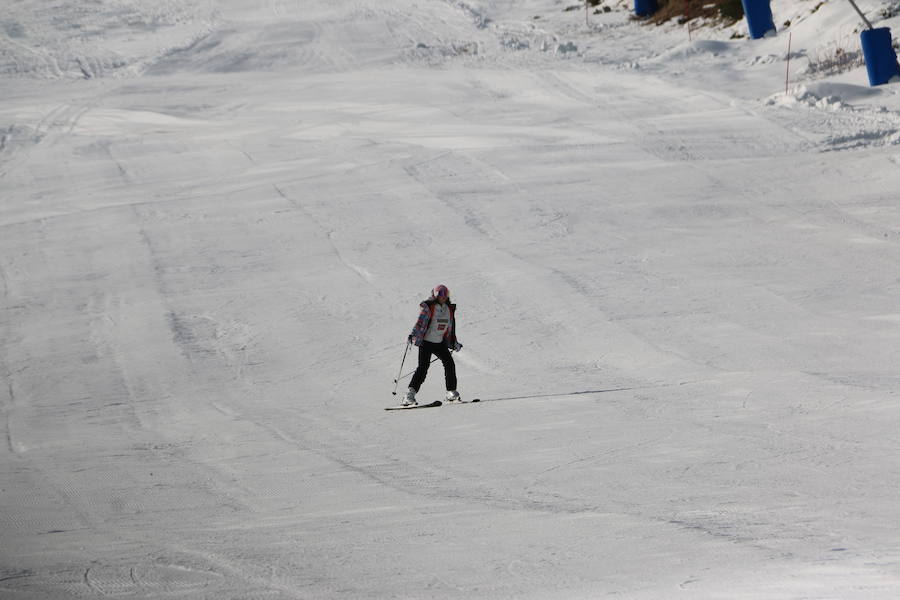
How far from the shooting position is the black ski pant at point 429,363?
11367 mm

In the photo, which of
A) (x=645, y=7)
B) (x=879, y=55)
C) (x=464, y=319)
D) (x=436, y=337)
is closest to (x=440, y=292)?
(x=436, y=337)

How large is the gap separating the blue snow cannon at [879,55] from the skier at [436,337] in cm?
1637

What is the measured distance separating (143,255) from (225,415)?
7.34 m

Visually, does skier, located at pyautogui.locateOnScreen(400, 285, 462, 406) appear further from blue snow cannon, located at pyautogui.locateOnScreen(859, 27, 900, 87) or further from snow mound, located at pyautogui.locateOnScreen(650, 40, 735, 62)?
snow mound, located at pyautogui.locateOnScreen(650, 40, 735, 62)

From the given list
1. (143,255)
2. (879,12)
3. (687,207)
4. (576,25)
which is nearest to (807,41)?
(879,12)

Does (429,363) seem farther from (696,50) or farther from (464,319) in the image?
(696,50)

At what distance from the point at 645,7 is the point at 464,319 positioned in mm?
23522

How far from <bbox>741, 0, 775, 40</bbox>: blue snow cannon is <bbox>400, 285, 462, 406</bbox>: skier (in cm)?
2159

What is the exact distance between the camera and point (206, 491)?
8.36 metres

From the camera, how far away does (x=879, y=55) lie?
2394 centimetres

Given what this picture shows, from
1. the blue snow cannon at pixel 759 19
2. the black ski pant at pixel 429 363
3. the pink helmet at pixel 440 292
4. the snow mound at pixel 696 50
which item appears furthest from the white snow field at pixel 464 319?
the pink helmet at pixel 440 292

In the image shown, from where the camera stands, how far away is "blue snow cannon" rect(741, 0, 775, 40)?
97.8 ft

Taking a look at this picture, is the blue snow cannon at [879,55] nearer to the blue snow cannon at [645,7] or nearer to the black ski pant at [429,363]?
the blue snow cannon at [645,7]

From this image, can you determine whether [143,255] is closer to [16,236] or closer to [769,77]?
[16,236]
